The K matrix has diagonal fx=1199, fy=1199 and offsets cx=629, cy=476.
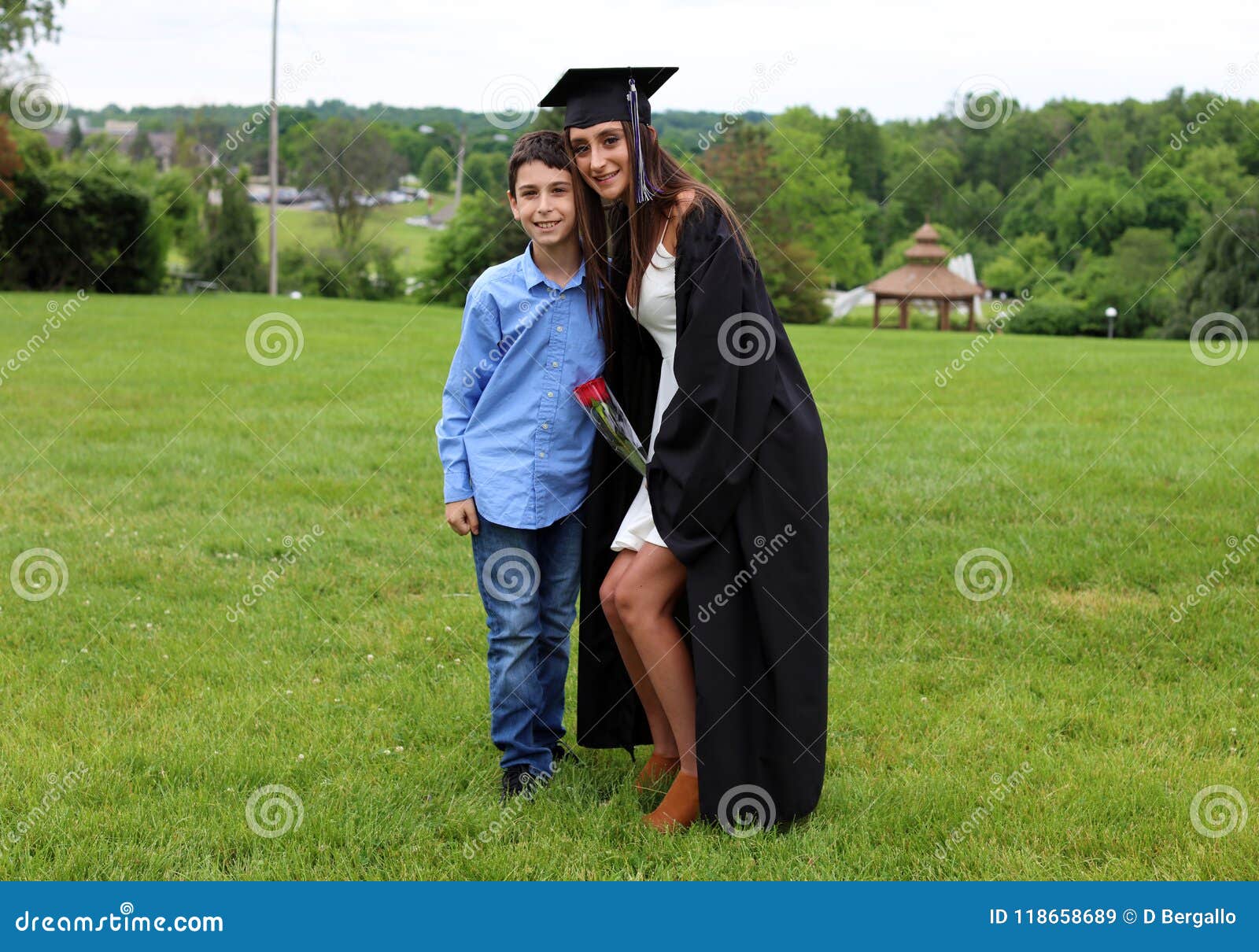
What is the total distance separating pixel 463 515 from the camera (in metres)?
3.53

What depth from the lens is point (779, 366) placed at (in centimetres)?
335

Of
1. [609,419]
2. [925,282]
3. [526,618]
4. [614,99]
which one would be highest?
[614,99]

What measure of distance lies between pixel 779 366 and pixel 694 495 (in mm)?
440

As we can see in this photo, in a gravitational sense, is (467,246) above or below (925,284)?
above

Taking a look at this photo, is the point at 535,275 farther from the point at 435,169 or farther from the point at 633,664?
the point at 435,169

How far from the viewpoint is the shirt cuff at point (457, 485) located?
3.51 meters

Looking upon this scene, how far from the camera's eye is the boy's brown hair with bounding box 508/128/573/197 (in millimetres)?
3322

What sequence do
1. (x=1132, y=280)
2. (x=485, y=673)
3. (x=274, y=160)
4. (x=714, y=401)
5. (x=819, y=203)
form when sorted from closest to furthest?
(x=714, y=401)
(x=485, y=673)
(x=274, y=160)
(x=1132, y=280)
(x=819, y=203)

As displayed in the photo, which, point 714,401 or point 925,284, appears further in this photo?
point 925,284

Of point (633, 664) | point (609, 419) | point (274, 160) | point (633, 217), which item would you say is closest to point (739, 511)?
point (609, 419)

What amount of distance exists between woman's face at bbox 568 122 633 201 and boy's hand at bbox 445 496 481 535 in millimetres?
971

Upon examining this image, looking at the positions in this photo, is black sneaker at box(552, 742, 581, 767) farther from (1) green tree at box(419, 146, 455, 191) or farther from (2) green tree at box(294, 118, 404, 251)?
(2) green tree at box(294, 118, 404, 251)

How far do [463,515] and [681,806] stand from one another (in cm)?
108

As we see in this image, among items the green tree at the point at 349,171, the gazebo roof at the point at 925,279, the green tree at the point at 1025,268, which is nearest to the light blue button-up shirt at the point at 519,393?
the gazebo roof at the point at 925,279
